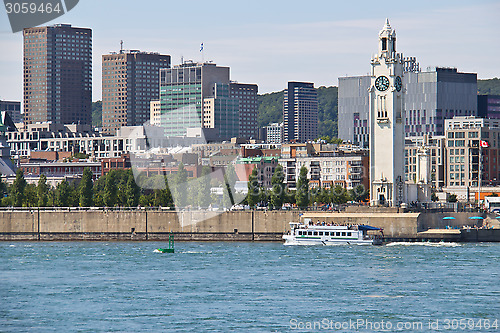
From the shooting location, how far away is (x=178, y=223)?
14612 centimetres

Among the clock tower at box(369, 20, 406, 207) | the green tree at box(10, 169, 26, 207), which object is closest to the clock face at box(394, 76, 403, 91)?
the clock tower at box(369, 20, 406, 207)

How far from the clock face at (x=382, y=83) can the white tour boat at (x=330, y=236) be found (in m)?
23.2

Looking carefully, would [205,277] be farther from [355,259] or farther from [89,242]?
[89,242]

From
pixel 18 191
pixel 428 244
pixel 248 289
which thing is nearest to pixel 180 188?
pixel 18 191

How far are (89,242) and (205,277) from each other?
55142 millimetres

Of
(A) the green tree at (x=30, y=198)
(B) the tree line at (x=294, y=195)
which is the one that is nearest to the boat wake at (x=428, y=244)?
(B) the tree line at (x=294, y=195)

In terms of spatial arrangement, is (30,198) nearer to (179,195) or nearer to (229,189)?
→ (179,195)

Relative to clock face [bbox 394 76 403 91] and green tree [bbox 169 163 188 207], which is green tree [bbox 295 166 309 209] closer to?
green tree [bbox 169 163 188 207]

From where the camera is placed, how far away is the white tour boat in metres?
129

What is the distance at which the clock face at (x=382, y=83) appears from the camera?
145375mm

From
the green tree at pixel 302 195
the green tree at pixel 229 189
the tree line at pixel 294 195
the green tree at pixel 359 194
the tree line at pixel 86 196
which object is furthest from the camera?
the green tree at pixel 359 194

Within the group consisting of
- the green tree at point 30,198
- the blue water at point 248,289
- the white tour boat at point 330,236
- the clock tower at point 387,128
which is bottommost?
the blue water at point 248,289

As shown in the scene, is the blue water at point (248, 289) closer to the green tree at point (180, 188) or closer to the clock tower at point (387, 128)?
the clock tower at point (387, 128)

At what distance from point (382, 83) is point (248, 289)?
67.8 m
